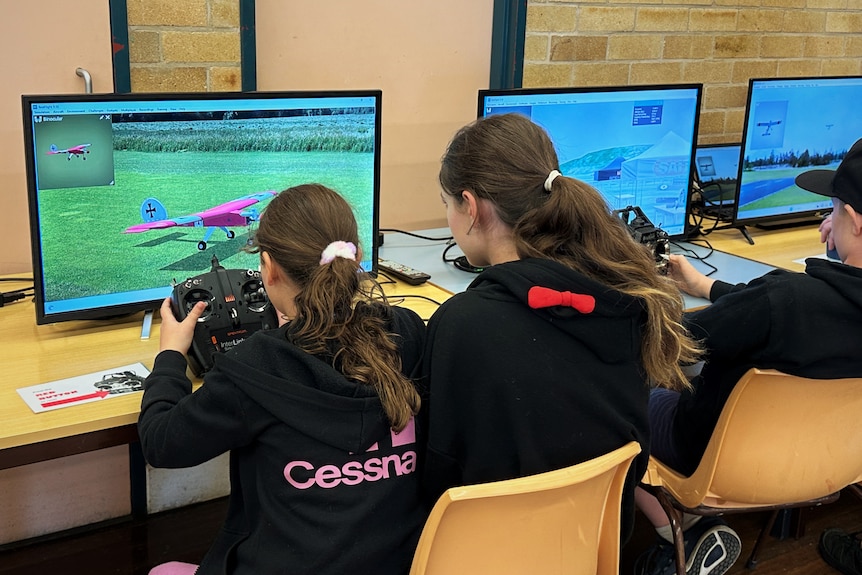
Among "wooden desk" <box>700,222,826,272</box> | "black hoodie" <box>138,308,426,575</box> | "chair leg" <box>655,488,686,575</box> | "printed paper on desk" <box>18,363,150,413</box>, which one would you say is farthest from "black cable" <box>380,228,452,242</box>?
"black hoodie" <box>138,308,426,575</box>

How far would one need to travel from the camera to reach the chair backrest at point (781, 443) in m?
1.58

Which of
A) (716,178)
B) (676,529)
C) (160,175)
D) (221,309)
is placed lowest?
(676,529)

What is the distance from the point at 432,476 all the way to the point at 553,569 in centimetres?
22

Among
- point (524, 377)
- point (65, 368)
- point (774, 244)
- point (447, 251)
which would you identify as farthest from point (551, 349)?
point (774, 244)

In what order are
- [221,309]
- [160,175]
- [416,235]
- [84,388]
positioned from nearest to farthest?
[84,388] → [221,309] → [160,175] → [416,235]

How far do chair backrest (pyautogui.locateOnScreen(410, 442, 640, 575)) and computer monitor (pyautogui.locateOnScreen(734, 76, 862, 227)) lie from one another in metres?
1.66

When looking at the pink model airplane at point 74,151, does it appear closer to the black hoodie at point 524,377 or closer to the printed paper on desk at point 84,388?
the printed paper on desk at point 84,388

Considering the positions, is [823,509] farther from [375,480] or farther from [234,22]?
[234,22]

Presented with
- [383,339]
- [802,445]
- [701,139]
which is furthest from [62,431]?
[701,139]

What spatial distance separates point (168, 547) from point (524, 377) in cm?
141

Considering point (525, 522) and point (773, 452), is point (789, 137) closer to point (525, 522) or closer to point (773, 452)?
point (773, 452)

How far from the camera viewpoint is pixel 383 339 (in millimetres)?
1280

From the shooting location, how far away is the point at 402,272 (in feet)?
7.02

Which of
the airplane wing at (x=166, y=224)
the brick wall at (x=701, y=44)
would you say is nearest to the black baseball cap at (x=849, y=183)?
the brick wall at (x=701, y=44)
